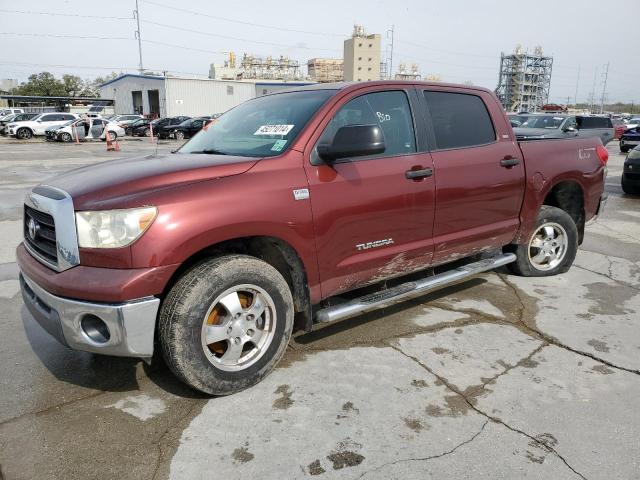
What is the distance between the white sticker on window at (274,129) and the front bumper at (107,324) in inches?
54.5

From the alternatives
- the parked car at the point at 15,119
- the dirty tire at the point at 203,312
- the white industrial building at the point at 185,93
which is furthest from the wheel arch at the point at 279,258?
the white industrial building at the point at 185,93

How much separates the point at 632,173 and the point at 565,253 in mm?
7298

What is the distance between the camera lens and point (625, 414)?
2.88 meters

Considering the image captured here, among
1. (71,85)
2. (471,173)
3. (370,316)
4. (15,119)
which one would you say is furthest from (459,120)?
(71,85)

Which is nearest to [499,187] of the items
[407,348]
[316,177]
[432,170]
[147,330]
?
[432,170]

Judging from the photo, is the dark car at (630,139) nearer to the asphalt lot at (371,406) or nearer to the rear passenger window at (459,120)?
the asphalt lot at (371,406)

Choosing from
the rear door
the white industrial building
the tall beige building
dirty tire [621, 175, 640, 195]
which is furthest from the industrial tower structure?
the rear door

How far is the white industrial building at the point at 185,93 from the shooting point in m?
51.0

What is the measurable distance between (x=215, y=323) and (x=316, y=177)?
108 centimetres

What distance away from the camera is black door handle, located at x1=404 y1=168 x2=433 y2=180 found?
3605mm

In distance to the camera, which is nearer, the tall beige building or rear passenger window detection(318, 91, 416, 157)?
rear passenger window detection(318, 91, 416, 157)

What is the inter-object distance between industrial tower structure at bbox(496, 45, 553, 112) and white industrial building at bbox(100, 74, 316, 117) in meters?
64.6

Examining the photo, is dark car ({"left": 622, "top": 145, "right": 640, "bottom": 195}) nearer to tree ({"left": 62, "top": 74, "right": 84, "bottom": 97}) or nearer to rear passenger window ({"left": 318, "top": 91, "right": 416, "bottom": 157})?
rear passenger window ({"left": 318, "top": 91, "right": 416, "bottom": 157})

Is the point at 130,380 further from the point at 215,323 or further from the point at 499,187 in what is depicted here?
the point at 499,187
